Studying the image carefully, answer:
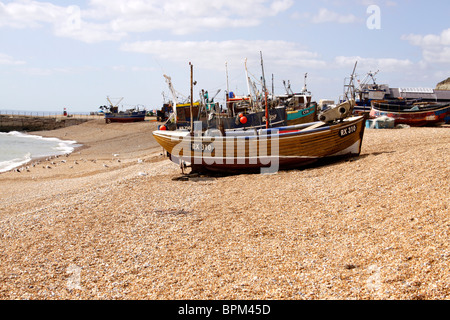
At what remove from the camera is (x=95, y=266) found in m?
7.23

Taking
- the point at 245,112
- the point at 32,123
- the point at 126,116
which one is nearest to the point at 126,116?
the point at 126,116

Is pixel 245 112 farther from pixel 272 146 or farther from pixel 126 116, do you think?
pixel 126 116

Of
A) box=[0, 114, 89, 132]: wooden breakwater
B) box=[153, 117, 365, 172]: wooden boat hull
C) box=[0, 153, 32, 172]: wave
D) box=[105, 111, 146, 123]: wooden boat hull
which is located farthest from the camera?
box=[0, 114, 89, 132]: wooden breakwater

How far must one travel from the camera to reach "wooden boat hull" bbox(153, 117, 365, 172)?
14.5m

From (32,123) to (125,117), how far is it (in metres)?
25.7

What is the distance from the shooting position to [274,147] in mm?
14641

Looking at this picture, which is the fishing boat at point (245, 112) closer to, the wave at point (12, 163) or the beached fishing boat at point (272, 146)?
the beached fishing boat at point (272, 146)

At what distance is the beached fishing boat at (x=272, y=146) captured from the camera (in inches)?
571

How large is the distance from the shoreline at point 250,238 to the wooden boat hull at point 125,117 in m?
50.9

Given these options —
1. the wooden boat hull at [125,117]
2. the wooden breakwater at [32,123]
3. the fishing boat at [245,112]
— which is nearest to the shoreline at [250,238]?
the fishing boat at [245,112]

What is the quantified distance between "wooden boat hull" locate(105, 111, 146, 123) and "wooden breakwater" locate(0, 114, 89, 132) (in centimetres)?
1182

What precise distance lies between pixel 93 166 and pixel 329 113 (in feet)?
54.5

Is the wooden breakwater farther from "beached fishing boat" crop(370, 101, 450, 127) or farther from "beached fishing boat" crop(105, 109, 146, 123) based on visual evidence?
"beached fishing boat" crop(370, 101, 450, 127)

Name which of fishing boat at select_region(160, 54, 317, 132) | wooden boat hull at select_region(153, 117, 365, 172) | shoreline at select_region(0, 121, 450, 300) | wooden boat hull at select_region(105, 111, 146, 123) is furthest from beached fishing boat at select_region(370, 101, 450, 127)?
wooden boat hull at select_region(105, 111, 146, 123)
